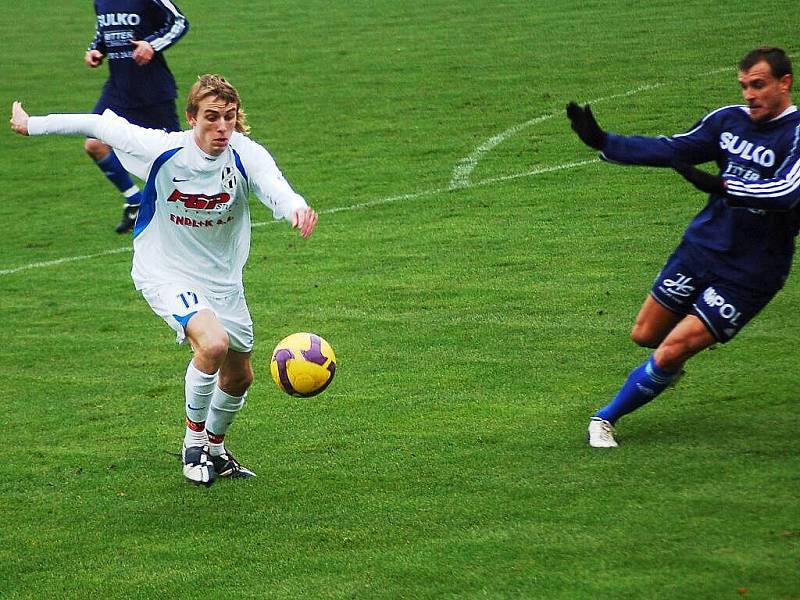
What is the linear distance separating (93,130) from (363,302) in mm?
4325

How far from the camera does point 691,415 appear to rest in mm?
7711

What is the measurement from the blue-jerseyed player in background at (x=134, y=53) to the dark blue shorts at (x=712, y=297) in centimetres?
750

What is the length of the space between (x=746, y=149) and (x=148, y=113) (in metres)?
8.08

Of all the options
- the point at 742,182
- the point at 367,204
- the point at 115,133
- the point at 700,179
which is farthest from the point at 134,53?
the point at 742,182

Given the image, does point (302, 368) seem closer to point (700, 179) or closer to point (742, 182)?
point (700, 179)

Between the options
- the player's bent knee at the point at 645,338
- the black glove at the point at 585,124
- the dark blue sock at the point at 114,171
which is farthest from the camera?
the dark blue sock at the point at 114,171

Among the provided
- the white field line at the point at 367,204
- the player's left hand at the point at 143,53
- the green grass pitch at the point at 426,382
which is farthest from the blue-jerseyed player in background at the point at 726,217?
the white field line at the point at 367,204

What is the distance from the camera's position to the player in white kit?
22.7 ft

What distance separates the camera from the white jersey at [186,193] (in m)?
7.04

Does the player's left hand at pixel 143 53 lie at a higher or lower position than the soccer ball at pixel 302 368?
lower

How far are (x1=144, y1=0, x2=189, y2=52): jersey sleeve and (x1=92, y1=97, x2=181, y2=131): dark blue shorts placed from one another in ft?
2.11

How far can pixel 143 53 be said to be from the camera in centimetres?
1275

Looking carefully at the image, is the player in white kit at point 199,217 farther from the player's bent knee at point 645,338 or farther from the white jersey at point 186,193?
the player's bent knee at point 645,338

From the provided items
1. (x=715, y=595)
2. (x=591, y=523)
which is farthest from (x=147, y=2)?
(x=715, y=595)
